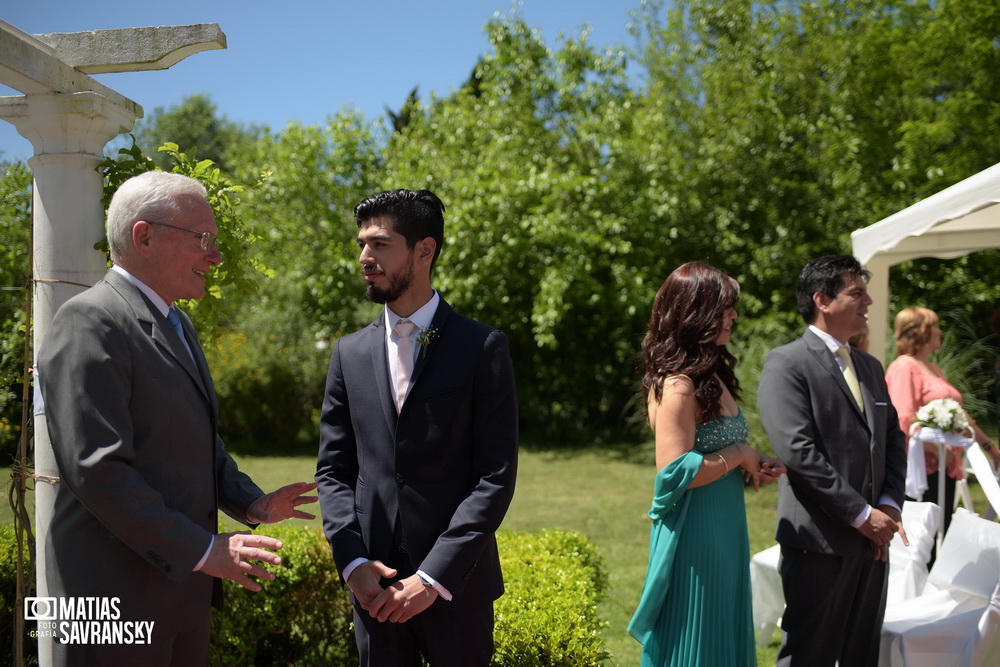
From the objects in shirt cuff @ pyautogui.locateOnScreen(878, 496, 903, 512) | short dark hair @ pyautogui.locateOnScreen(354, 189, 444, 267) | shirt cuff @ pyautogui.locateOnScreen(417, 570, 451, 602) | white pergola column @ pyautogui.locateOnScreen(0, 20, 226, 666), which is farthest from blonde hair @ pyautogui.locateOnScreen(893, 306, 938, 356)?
white pergola column @ pyautogui.locateOnScreen(0, 20, 226, 666)

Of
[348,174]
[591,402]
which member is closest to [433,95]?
[348,174]

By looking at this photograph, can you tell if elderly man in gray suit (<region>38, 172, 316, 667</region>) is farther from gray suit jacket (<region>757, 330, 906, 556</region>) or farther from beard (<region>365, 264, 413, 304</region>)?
gray suit jacket (<region>757, 330, 906, 556</region>)

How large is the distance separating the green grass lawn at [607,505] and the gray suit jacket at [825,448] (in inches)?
58.4

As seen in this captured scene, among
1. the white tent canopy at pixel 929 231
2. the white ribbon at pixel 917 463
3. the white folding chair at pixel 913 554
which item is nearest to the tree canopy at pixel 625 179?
the white tent canopy at pixel 929 231

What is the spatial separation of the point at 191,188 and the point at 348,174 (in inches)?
508

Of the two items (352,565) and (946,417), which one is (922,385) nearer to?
(946,417)

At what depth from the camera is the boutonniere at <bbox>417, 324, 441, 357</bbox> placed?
2.52 metres

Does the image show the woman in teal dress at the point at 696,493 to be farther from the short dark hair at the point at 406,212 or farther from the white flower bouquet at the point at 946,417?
the white flower bouquet at the point at 946,417

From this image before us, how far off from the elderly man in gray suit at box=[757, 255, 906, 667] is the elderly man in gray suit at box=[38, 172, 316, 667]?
2.47m

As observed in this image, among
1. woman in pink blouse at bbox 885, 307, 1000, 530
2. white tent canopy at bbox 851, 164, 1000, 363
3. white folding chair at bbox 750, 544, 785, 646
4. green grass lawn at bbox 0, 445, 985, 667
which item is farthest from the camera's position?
woman in pink blouse at bbox 885, 307, 1000, 530

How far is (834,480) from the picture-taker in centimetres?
334

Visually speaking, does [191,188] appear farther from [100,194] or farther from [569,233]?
[569,233]

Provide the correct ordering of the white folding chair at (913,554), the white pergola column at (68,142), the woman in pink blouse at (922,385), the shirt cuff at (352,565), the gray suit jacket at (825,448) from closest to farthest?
the shirt cuff at (352,565), the white pergola column at (68,142), the gray suit jacket at (825,448), the white folding chair at (913,554), the woman in pink blouse at (922,385)

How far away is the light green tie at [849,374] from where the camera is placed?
11.8 feet
